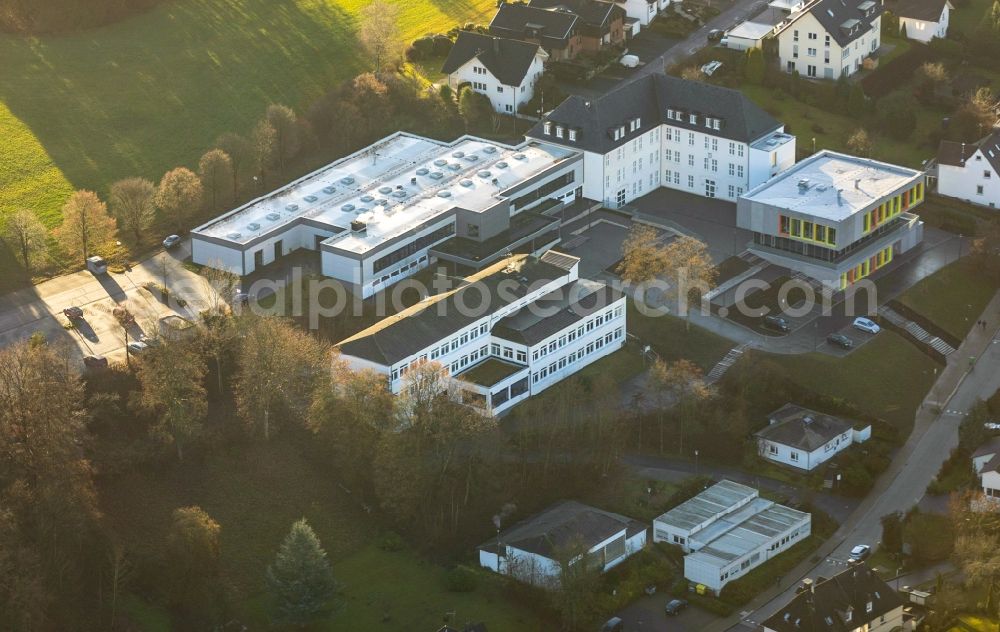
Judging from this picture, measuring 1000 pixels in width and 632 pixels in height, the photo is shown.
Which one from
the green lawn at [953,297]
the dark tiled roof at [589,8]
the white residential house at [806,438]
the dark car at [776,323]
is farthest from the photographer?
the dark tiled roof at [589,8]

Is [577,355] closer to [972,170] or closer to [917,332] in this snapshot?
[917,332]

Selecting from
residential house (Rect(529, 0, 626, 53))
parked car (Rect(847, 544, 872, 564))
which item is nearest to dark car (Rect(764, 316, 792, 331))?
parked car (Rect(847, 544, 872, 564))

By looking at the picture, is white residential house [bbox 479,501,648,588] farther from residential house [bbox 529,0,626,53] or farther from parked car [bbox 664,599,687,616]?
residential house [bbox 529,0,626,53]

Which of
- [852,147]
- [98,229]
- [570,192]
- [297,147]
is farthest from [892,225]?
[98,229]

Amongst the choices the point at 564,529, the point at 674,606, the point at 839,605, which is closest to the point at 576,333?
the point at 564,529

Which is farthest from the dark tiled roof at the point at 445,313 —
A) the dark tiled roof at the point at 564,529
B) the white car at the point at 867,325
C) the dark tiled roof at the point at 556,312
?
the white car at the point at 867,325

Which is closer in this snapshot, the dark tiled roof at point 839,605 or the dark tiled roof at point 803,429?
the dark tiled roof at point 839,605

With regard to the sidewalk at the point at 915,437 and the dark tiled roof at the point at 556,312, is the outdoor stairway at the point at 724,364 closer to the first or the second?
the dark tiled roof at the point at 556,312
